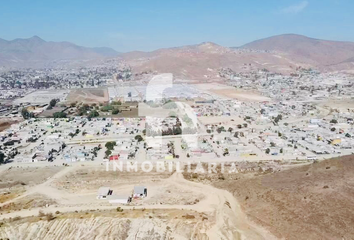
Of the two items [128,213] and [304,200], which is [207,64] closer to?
[304,200]

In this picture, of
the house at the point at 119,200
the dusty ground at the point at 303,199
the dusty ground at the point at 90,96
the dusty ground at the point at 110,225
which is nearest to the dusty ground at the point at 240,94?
the dusty ground at the point at 90,96

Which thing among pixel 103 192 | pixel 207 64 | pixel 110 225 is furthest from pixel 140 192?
pixel 207 64

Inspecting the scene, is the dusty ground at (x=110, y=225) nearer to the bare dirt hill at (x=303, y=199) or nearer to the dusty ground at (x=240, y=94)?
the bare dirt hill at (x=303, y=199)

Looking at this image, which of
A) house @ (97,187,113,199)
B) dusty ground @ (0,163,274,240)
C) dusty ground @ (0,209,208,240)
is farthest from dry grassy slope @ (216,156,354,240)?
house @ (97,187,113,199)

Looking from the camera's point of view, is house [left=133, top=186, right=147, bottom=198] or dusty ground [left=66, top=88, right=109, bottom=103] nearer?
house [left=133, top=186, right=147, bottom=198]

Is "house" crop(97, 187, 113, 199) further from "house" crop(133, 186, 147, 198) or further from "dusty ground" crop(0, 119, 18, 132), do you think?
"dusty ground" crop(0, 119, 18, 132)

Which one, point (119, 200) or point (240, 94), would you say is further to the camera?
point (240, 94)
